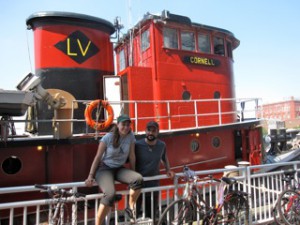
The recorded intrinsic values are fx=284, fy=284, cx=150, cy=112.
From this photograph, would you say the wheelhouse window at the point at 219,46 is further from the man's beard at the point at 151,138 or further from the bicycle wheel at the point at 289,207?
the man's beard at the point at 151,138

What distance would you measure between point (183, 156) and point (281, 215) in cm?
282

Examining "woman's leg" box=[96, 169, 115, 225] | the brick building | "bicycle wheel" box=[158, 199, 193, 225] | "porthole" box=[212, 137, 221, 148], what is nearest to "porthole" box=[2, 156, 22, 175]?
"woman's leg" box=[96, 169, 115, 225]

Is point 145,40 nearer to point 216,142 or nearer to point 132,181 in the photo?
point 216,142

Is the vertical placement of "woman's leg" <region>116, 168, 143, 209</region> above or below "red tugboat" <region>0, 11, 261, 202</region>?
below

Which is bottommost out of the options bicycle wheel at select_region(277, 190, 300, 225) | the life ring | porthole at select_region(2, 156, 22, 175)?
bicycle wheel at select_region(277, 190, 300, 225)

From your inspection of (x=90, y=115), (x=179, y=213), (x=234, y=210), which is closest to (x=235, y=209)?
(x=234, y=210)

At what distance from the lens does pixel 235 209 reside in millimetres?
4578

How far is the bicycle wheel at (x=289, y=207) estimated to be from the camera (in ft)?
15.9

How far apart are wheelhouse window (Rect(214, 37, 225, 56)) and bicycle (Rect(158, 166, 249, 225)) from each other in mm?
5565

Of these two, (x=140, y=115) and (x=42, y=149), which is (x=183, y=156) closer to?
(x=140, y=115)

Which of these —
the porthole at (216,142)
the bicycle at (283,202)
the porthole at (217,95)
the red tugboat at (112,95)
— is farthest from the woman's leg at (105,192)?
the porthole at (217,95)

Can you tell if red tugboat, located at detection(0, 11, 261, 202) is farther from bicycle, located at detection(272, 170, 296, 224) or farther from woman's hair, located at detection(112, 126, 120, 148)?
bicycle, located at detection(272, 170, 296, 224)

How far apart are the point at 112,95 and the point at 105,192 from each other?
157 inches

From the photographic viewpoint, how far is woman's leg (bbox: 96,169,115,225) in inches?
132
